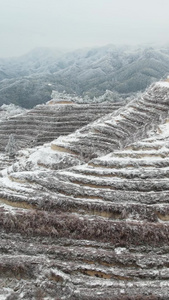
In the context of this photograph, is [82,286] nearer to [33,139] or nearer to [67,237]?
[67,237]

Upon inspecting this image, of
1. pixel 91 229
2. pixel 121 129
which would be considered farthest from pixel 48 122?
pixel 91 229

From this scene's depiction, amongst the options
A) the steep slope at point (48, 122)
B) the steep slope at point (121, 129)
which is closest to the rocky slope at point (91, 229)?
the steep slope at point (121, 129)

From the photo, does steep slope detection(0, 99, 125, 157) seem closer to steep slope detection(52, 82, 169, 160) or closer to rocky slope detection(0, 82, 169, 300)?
steep slope detection(52, 82, 169, 160)

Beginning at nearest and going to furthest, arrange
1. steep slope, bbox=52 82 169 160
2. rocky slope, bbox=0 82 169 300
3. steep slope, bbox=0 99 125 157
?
rocky slope, bbox=0 82 169 300, steep slope, bbox=52 82 169 160, steep slope, bbox=0 99 125 157

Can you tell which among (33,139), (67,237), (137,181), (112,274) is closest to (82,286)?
(112,274)

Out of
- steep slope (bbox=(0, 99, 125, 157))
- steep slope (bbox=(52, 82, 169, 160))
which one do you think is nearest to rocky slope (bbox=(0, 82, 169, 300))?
steep slope (bbox=(52, 82, 169, 160))

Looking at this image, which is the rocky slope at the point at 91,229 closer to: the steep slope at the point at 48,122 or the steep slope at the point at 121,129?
the steep slope at the point at 121,129

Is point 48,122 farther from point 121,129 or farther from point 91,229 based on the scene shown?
point 91,229

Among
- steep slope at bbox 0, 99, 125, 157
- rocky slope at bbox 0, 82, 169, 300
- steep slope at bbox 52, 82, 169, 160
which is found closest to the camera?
rocky slope at bbox 0, 82, 169, 300

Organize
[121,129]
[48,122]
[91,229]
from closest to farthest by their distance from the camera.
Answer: [91,229] → [121,129] → [48,122]
